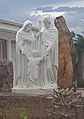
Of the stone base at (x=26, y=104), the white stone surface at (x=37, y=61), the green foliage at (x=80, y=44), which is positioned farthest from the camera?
the green foliage at (x=80, y=44)

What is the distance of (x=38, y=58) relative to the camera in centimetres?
1484

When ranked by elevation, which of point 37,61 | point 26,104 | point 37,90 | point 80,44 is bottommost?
point 26,104

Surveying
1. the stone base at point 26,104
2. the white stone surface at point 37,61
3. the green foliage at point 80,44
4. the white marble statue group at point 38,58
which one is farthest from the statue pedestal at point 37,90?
the green foliage at point 80,44

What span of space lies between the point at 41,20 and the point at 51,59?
4.93 ft

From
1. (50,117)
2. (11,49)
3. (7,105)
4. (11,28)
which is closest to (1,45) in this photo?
(11,49)

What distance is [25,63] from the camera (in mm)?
15242

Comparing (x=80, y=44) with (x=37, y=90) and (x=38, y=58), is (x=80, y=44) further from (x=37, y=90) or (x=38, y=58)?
(x=37, y=90)

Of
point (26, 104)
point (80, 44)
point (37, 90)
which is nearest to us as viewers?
point (26, 104)

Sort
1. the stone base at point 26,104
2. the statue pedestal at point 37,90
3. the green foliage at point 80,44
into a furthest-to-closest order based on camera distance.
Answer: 1. the green foliage at point 80,44
2. the statue pedestal at point 37,90
3. the stone base at point 26,104

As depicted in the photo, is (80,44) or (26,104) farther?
(80,44)

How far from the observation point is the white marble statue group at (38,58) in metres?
14.9

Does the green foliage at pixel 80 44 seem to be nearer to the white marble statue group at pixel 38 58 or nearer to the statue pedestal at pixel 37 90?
the white marble statue group at pixel 38 58

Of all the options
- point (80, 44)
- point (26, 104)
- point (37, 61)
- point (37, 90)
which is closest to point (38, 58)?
point (37, 61)

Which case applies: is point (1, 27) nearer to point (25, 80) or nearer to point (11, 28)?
point (11, 28)
